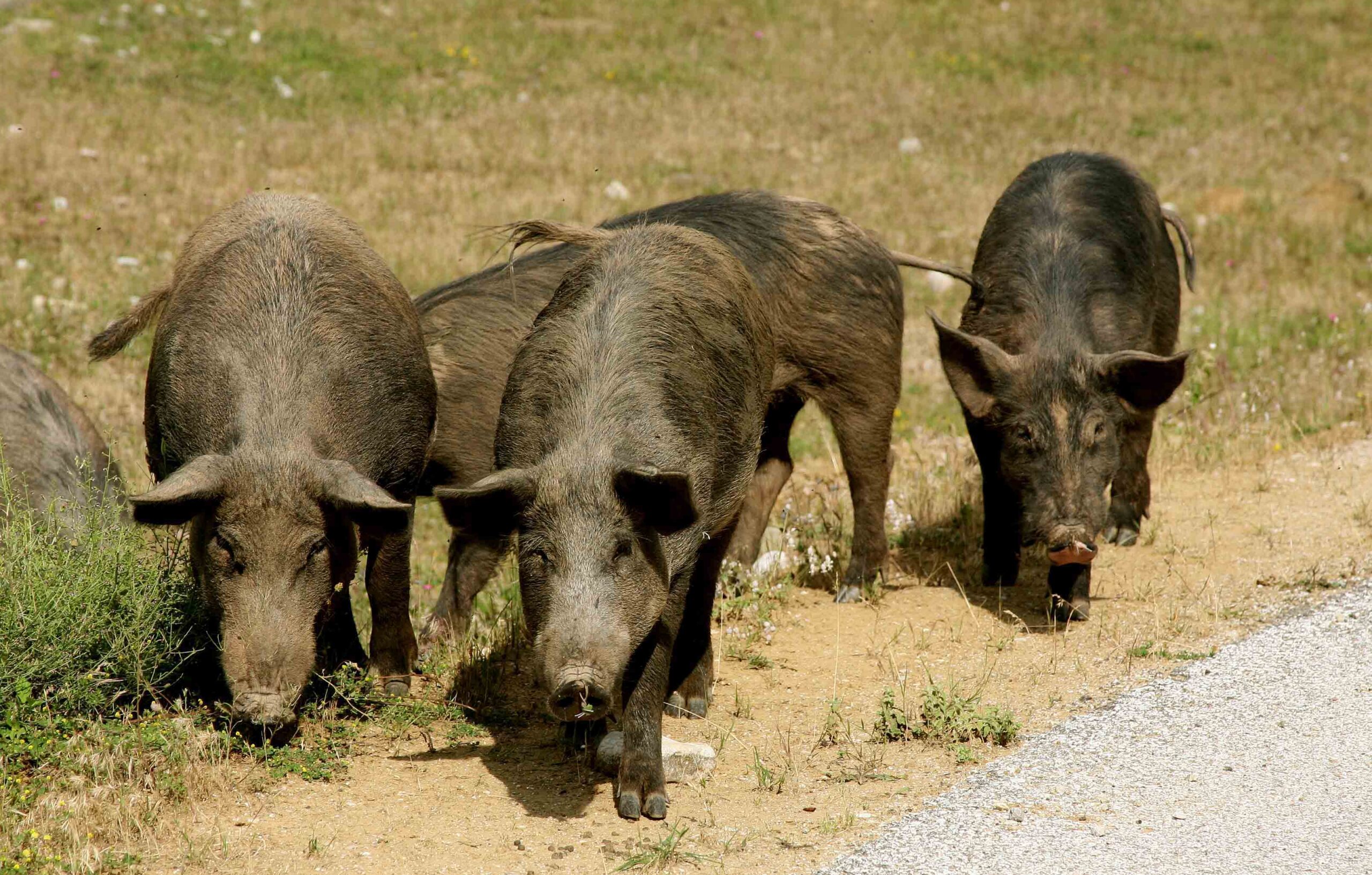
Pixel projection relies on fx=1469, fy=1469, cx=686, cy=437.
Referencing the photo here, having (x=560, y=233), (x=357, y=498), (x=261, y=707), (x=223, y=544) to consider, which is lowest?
(x=261, y=707)

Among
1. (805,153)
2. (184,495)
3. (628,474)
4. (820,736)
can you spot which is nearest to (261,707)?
(184,495)

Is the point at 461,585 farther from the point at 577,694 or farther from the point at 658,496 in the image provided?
the point at 577,694

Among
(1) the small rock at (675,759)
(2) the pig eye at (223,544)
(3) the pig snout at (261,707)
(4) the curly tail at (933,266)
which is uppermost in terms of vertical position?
(4) the curly tail at (933,266)

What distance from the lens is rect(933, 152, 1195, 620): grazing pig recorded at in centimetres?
632

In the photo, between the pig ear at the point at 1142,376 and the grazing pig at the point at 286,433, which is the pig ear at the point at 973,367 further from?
the grazing pig at the point at 286,433

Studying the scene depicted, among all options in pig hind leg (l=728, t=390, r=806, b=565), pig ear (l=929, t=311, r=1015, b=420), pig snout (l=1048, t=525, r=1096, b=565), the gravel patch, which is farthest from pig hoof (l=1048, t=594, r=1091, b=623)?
pig hind leg (l=728, t=390, r=806, b=565)

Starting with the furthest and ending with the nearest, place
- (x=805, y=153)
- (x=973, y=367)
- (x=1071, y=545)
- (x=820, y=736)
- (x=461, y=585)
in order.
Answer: (x=805, y=153) < (x=461, y=585) < (x=973, y=367) < (x=1071, y=545) < (x=820, y=736)

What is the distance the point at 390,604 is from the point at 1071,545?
282 cm

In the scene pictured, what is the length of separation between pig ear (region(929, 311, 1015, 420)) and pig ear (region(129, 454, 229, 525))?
3140mm

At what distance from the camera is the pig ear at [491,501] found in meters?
4.46

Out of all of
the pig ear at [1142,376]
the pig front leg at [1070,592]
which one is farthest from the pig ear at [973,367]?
the pig front leg at [1070,592]

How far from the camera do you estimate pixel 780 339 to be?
260 inches

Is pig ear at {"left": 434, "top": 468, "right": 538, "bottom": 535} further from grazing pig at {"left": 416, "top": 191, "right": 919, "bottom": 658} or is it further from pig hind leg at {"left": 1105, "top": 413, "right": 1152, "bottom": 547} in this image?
pig hind leg at {"left": 1105, "top": 413, "right": 1152, "bottom": 547}

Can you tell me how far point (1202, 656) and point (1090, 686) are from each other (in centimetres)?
50
